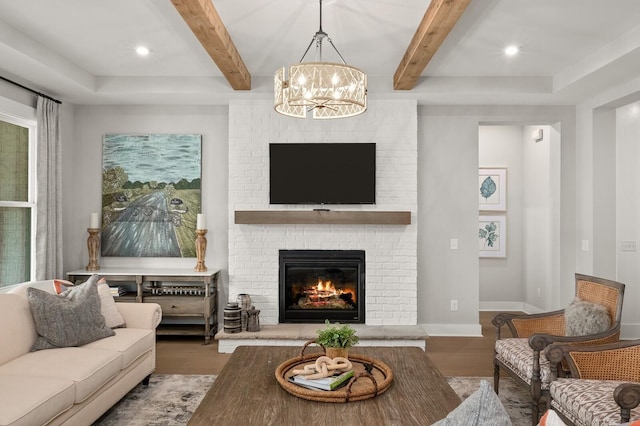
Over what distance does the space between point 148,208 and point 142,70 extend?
4.90 ft

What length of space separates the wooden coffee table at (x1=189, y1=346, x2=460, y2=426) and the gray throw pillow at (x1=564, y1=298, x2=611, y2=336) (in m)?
1.11

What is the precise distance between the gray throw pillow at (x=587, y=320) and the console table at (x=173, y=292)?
3.27 meters

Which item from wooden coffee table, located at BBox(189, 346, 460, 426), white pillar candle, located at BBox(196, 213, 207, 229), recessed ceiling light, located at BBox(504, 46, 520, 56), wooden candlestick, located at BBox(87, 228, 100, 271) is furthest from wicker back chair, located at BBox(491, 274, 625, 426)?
wooden candlestick, located at BBox(87, 228, 100, 271)

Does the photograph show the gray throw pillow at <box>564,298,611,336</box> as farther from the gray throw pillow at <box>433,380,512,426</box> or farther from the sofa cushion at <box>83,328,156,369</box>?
the sofa cushion at <box>83,328,156,369</box>

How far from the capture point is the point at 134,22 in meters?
3.53

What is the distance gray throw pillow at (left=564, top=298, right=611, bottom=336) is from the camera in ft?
10.2

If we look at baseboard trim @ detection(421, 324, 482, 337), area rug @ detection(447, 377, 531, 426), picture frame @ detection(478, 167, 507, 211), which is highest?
picture frame @ detection(478, 167, 507, 211)

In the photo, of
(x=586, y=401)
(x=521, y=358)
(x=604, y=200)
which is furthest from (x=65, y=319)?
(x=604, y=200)

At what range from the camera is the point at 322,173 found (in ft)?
16.6

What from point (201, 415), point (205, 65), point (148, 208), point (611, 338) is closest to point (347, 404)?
point (201, 415)

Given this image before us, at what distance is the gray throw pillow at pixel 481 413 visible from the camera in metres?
1.13

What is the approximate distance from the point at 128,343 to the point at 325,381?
1.61 m

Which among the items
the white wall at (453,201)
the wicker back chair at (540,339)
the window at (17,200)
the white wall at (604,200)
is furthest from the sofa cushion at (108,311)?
the white wall at (604,200)

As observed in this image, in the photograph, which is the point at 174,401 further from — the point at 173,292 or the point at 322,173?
the point at 322,173
